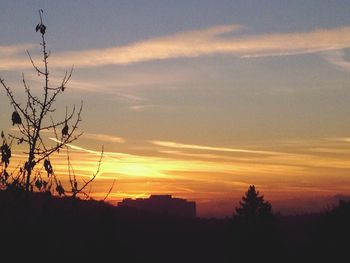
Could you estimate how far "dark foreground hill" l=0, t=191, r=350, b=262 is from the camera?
845cm

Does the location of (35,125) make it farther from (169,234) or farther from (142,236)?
(169,234)

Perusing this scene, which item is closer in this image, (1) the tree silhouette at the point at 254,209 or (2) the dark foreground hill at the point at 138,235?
(2) the dark foreground hill at the point at 138,235

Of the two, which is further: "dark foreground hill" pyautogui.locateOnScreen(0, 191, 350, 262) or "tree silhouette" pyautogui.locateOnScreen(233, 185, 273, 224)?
"tree silhouette" pyautogui.locateOnScreen(233, 185, 273, 224)

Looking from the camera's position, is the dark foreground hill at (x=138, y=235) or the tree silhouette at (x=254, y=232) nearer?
the dark foreground hill at (x=138, y=235)

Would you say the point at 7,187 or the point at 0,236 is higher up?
the point at 7,187

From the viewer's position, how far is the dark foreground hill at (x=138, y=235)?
8.45 meters

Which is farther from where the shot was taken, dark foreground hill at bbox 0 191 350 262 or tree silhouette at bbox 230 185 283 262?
tree silhouette at bbox 230 185 283 262

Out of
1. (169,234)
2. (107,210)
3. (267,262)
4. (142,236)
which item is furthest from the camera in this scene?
(169,234)

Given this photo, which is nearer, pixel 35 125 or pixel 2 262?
pixel 2 262

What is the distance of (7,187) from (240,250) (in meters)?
52.2

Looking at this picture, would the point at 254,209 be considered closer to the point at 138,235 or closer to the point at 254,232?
the point at 254,232

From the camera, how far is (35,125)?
9086 millimetres

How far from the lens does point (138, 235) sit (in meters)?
141

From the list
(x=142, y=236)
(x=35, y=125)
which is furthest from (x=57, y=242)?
(x=142, y=236)
